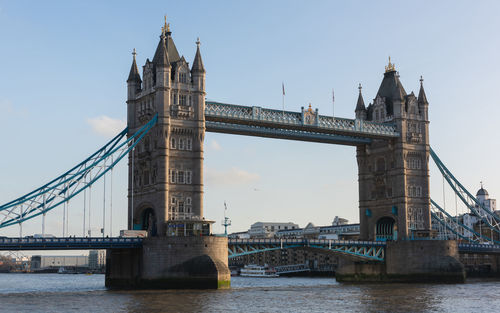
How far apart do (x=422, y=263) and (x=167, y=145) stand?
39.7 m

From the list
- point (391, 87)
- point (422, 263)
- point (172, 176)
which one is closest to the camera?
point (172, 176)

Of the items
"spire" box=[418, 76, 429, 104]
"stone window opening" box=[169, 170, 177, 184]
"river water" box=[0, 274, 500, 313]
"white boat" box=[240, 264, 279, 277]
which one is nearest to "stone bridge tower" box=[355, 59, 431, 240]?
"spire" box=[418, 76, 429, 104]

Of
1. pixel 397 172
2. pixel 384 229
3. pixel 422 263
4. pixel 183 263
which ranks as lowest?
pixel 422 263

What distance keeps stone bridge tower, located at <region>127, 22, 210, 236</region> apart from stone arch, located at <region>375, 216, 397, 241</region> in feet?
113

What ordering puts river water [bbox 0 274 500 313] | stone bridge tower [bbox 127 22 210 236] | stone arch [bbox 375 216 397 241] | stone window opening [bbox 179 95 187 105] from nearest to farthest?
river water [bbox 0 274 500 313] → stone bridge tower [bbox 127 22 210 236] → stone window opening [bbox 179 95 187 105] → stone arch [bbox 375 216 397 241]

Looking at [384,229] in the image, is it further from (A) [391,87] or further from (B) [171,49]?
(B) [171,49]

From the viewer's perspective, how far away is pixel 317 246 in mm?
95750

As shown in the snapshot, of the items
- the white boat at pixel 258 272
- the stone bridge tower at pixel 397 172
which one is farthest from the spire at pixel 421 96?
the white boat at pixel 258 272

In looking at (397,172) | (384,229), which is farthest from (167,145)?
(384,229)

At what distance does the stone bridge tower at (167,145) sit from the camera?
86.5 metres

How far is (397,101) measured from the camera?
109 meters

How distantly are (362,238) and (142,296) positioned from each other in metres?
49.3

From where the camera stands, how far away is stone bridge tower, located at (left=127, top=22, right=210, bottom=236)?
8650 cm

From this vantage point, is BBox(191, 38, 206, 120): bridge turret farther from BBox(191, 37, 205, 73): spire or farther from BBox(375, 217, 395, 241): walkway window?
BBox(375, 217, 395, 241): walkway window
